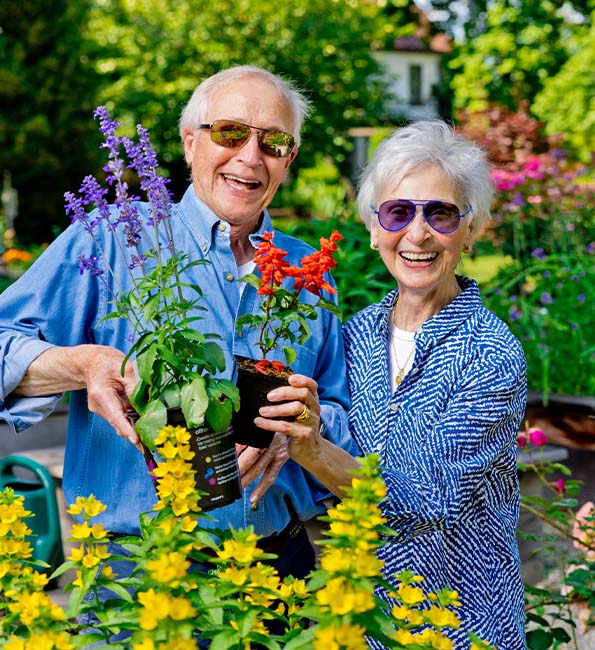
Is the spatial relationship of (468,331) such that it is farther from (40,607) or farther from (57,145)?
(57,145)

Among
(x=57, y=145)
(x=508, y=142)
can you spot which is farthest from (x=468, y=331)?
(x=57, y=145)

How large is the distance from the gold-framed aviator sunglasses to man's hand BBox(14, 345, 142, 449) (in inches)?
23.7

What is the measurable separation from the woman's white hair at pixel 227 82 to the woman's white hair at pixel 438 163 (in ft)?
0.76

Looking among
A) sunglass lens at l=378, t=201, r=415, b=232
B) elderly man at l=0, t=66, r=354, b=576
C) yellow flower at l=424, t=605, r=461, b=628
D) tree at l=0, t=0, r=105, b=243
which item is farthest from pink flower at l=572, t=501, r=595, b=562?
tree at l=0, t=0, r=105, b=243

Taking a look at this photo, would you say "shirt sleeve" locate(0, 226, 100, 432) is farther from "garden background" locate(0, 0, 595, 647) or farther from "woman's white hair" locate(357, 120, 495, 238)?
"garden background" locate(0, 0, 595, 647)

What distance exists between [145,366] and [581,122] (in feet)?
80.2

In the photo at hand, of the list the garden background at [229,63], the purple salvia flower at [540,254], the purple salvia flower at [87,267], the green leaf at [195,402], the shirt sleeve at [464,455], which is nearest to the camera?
the green leaf at [195,402]

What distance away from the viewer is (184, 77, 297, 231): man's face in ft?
7.11

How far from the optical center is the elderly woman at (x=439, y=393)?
2.04 metres

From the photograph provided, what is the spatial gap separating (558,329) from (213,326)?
3648mm

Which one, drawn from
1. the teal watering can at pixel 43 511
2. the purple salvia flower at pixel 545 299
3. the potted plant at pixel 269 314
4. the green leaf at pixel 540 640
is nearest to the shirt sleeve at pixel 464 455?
the potted plant at pixel 269 314

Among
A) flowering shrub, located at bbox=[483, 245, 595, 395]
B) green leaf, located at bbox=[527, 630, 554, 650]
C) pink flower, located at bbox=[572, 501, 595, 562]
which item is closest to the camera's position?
green leaf, located at bbox=[527, 630, 554, 650]

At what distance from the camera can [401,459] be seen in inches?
84.0

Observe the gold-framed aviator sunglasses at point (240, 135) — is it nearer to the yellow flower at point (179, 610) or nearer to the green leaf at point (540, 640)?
the yellow flower at point (179, 610)
